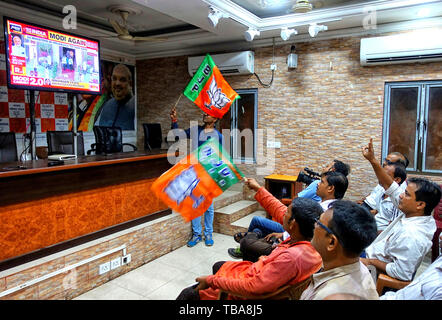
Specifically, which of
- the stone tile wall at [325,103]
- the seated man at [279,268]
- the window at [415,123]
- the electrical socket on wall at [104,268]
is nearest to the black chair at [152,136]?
the stone tile wall at [325,103]

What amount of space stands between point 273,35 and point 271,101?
1.07 metres

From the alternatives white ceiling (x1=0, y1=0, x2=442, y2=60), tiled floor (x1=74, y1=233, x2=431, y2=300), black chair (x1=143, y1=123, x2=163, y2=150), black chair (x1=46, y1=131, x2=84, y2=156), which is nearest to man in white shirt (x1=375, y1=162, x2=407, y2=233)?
tiled floor (x1=74, y1=233, x2=431, y2=300)

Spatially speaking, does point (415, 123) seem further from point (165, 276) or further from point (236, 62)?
point (165, 276)

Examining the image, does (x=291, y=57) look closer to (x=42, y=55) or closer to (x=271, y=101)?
(x=271, y=101)

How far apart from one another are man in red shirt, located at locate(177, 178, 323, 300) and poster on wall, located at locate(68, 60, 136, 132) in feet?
17.5

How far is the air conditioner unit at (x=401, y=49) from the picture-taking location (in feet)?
13.9

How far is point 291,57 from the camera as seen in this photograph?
522 cm

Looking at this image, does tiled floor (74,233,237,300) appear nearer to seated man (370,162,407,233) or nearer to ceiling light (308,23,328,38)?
seated man (370,162,407,233)

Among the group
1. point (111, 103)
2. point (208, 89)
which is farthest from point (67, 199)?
point (111, 103)

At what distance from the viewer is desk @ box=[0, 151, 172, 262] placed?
264 cm

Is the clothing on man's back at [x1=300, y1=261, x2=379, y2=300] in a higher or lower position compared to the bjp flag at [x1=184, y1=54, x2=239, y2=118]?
lower

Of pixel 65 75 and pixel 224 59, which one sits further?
pixel 224 59

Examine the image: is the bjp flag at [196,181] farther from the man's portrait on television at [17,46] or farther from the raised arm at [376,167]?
the man's portrait on television at [17,46]
